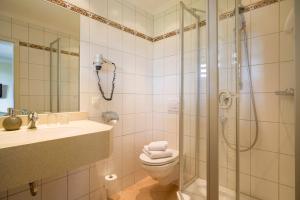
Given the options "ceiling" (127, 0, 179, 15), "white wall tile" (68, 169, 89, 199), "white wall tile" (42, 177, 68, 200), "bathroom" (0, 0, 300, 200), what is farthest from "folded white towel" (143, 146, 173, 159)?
"ceiling" (127, 0, 179, 15)

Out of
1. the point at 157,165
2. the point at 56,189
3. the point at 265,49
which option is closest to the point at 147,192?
the point at 157,165

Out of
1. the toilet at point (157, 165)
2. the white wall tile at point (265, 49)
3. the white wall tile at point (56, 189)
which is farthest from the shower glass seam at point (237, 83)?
the white wall tile at point (56, 189)

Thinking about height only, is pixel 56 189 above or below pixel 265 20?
below

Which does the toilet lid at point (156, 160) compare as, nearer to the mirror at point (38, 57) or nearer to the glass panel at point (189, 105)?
the glass panel at point (189, 105)

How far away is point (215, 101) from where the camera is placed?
729mm

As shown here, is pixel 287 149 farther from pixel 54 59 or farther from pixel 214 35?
pixel 54 59

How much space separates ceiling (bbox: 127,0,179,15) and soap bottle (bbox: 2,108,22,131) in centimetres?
176

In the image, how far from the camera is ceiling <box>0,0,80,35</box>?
4.00ft

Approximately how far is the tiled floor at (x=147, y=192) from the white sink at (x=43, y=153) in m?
1.08

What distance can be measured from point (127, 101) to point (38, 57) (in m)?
1.02

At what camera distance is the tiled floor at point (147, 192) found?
5.96ft

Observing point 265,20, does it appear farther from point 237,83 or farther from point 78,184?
point 78,184

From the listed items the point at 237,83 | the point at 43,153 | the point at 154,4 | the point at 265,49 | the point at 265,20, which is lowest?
the point at 43,153

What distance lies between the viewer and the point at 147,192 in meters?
1.91
